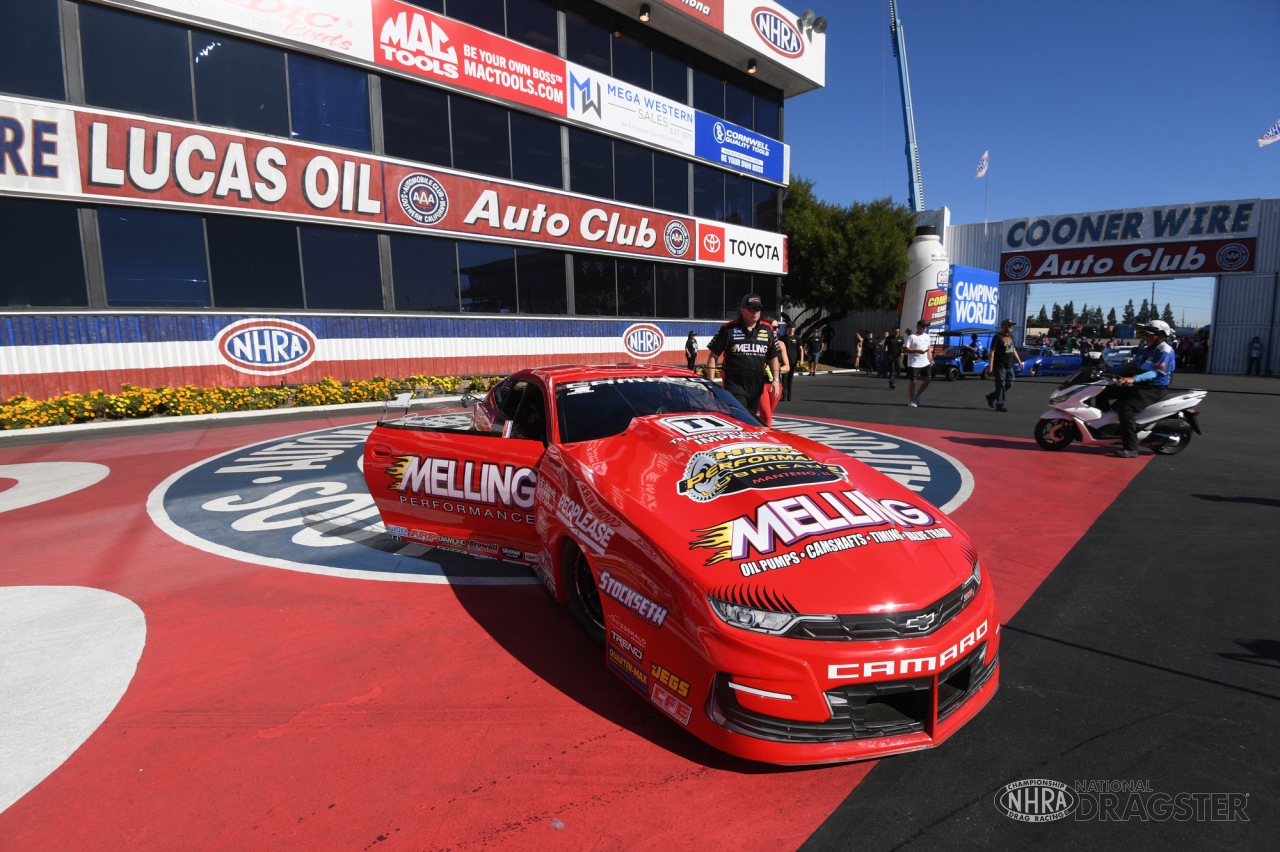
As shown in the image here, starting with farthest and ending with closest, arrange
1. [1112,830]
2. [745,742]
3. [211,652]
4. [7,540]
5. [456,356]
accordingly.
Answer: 1. [456,356]
2. [7,540]
3. [211,652]
4. [745,742]
5. [1112,830]

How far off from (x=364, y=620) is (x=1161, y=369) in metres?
9.10

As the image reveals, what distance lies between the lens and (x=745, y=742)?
2.10m

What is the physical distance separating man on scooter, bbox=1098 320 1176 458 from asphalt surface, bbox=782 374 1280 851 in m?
2.45

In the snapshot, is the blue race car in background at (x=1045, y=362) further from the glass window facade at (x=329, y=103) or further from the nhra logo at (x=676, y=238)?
the glass window facade at (x=329, y=103)

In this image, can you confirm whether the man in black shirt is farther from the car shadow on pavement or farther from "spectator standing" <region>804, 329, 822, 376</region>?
"spectator standing" <region>804, 329, 822, 376</region>

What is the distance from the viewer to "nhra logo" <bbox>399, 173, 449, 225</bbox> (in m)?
14.4

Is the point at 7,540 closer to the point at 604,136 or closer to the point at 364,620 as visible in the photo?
the point at 364,620

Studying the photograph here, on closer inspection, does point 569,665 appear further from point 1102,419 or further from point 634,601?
point 1102,419

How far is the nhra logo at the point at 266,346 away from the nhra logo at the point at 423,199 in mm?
3815

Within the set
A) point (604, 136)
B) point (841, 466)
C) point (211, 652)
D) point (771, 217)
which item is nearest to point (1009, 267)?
point (771, 217)

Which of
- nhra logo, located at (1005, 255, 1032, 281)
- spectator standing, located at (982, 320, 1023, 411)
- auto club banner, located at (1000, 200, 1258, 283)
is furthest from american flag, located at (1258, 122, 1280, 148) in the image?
spectator standing, located at (982, 320, 1023, 411)

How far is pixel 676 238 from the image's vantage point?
20062 mm

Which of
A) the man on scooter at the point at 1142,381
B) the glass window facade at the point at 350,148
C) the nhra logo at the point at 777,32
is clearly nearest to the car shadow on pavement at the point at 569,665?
the man on scooter at the point at 1142,381

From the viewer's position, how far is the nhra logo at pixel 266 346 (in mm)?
12562
